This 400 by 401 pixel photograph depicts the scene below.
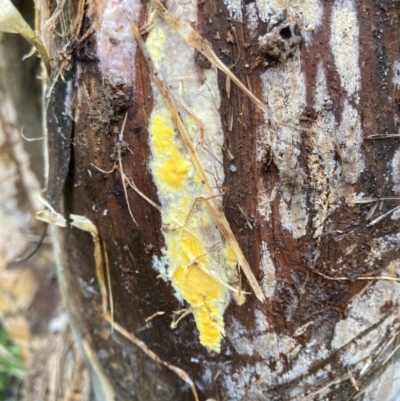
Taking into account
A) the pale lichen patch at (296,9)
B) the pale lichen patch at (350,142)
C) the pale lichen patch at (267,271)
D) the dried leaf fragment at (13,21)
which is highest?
the dried leaf fragment at (13,21)

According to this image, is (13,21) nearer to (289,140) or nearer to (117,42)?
(117,42)

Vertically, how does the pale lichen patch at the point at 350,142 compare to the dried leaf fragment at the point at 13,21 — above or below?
below

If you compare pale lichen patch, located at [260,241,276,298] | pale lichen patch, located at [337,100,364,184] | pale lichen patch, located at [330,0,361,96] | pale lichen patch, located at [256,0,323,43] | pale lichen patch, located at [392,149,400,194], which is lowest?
pale lichen patch, located at [260,241,276,298]

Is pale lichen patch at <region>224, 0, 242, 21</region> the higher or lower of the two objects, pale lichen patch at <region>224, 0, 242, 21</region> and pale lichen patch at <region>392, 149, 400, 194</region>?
the higher

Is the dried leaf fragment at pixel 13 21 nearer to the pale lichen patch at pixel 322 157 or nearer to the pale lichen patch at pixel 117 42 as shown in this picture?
the pale lichen patch at pixel 117 42

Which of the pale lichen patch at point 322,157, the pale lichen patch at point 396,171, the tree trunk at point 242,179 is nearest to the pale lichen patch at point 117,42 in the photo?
the tree trunk at point 242,179

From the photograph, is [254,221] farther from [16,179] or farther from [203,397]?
[16,179]

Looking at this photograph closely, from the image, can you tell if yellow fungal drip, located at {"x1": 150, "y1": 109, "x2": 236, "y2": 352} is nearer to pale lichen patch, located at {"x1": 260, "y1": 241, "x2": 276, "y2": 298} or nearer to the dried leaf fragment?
pale lichen patch, located at {"x1": 260, "y1": 241, "x2": 276, "y2": 298}

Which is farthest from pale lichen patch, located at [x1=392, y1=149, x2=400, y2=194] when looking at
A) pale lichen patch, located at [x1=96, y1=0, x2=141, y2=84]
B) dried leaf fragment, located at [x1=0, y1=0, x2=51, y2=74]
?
dried leaf fragment, located at [x1=0, y1=0, x2=51, y2=74]

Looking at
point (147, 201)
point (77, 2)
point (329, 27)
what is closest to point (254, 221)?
point (147, 201)

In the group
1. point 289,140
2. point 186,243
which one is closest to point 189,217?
point 186,243
